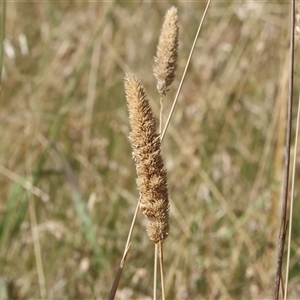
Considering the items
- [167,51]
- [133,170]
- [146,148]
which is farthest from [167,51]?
[133,170]

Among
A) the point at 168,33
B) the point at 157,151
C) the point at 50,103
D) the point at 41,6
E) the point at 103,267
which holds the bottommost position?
the point at 103,267

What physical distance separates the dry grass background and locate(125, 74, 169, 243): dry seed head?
74cm

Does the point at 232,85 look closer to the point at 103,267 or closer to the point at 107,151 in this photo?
the point at 107,151

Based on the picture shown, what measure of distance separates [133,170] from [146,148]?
4.94 feet

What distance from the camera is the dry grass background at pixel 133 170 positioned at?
1.66 meters

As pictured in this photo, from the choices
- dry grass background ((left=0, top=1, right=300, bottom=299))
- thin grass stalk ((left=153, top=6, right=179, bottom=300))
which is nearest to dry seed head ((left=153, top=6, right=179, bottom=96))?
thin grass stalk ((left=153, top=6, right=179, bottom=300))

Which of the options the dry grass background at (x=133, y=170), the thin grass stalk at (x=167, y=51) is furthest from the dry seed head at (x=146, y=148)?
the dry grass background at (x=133, y=170)

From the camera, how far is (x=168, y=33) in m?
0.95

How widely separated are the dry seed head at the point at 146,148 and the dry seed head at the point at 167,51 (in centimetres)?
19

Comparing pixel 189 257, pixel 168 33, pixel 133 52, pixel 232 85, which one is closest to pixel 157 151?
pixel 168 33

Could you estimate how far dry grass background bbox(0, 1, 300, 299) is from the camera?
5.45 ft

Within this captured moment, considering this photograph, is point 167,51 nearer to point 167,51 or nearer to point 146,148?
point 167,51

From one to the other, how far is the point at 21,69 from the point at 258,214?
42.8 inches

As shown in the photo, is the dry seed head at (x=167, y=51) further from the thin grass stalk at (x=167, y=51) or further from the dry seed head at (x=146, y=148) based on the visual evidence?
→ the dry seed head at (x=146, y=148)
